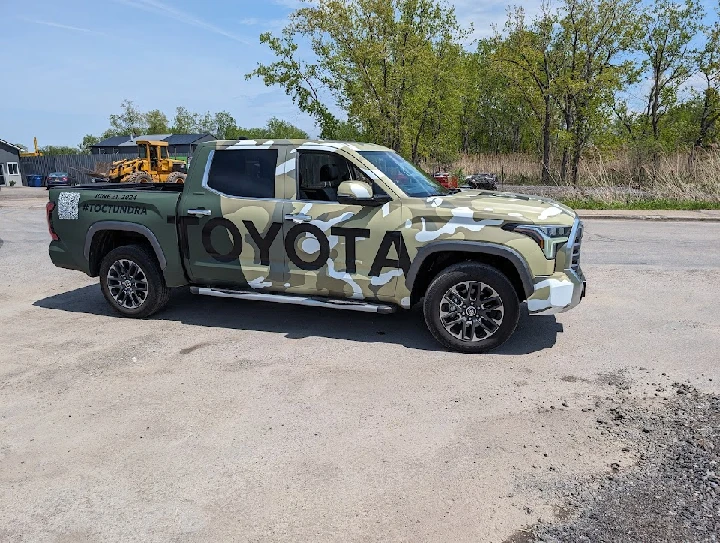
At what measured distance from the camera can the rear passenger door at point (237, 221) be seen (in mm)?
5711

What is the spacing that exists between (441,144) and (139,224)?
25.8 meters

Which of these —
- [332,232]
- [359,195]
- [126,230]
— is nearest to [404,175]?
[359,195]

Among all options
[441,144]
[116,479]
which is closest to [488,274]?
[116,479]

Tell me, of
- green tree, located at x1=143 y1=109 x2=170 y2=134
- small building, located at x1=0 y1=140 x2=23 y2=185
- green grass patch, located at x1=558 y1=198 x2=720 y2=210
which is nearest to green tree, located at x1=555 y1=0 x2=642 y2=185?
green grass patch, located at x1=558 y1=198 x2=720 y2=210

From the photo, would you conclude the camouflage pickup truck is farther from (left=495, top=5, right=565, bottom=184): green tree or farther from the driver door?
(left=495, top=5, right=565, bottom=184): green tree

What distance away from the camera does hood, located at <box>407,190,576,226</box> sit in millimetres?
5023

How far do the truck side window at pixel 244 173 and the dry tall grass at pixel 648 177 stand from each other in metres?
16.2

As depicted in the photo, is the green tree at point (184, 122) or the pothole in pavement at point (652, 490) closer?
the pothole in pavement at point (652, 490)

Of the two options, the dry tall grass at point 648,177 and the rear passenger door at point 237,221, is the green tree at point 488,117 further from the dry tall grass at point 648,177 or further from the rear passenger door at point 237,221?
the rear passenger door at point 237,221

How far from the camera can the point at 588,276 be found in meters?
8.31

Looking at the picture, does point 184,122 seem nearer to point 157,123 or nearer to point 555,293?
point 157,123

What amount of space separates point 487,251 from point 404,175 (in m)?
1.29

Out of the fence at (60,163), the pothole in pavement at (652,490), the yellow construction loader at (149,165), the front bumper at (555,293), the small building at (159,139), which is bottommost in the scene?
the pothole in pavement at (652,490)

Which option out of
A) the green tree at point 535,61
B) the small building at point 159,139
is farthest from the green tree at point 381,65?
the small building at point 159,139
